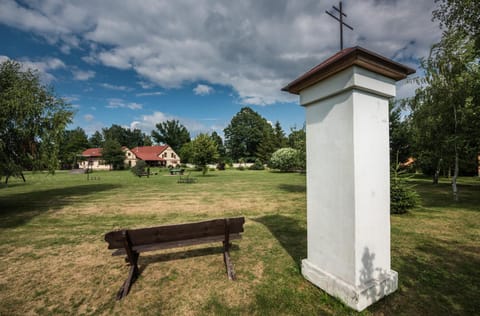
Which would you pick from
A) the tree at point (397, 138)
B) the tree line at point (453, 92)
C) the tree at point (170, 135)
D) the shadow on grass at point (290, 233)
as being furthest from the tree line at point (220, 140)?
the shadow on grass at point (290, 233)

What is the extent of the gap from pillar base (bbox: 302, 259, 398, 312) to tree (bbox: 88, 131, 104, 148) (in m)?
89.0

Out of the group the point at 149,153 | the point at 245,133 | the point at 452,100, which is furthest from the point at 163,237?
the point at 245,133

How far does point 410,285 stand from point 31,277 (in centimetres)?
614

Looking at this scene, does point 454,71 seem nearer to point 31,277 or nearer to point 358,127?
point 358,127

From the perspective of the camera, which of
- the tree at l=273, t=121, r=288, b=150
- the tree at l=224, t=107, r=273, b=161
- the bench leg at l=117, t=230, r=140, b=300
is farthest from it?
the tree at l=224, t=107, r=273, b=161

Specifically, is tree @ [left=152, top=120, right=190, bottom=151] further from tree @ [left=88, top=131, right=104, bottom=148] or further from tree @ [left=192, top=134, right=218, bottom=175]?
tree @ [left=192, top=134, right=218, bottom=175]

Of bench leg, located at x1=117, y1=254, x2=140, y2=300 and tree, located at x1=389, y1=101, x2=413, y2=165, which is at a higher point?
tree, located at x1=389, y1=101, x2=413, y2=165

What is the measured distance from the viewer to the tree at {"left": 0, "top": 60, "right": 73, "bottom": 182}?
7.96 metres

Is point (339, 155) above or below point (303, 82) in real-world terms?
below

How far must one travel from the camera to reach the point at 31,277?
359 centimetres

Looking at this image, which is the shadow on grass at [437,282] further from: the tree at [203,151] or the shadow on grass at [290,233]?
the tree at [203,151]

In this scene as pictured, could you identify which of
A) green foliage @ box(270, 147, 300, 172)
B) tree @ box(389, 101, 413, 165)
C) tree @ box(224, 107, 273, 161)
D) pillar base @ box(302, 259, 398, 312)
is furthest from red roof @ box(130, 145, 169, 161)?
pillar base @ box(302, 259, 398, 312)

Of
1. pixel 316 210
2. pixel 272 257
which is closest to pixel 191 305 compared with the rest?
pixel 272 257

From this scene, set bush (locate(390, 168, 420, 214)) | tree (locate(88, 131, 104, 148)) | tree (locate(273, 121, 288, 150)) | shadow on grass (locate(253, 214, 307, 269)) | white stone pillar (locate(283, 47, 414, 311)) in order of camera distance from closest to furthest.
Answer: white stone pillar (locate(283, 47, 414, 311)), shadow on grass (locate(253, 214, 307, 269)), bush (locate(390, 168, 420, 214)), tree (locate(273, 121, 288, 150)), tree (locate(88, 131, 104, 148))
